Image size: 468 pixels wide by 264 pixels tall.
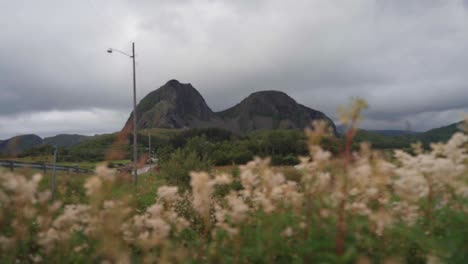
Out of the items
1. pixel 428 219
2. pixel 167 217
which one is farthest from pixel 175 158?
pixel 428 219

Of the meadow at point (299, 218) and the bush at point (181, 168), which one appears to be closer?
the meadow at point (299, 218)

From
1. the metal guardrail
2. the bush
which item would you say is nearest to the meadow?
the metal guardrail

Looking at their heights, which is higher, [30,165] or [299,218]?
[299,218]

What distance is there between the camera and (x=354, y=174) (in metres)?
2.63

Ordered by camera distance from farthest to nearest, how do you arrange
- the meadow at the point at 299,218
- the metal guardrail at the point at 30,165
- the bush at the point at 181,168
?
the bush at the point at 181,168 < the metal guardrail at the point at 30,165 < the meadow at the point at 299,218

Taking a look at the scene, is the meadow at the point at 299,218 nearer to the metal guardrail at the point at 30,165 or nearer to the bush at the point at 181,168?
the metal guardrail at the point at 30,165

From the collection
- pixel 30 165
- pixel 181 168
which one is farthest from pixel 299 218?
pixel 30 165

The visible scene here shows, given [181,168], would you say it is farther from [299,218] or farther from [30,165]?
[299,218]

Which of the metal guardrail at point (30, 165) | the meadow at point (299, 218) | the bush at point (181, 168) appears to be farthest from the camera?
the bush at point (181, 168)

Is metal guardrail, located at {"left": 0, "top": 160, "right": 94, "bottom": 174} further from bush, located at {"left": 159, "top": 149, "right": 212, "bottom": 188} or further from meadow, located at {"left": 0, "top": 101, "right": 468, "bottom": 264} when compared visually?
meadow, located at {"left": 0, "top": 101, "right": 468, "bottom": 264}

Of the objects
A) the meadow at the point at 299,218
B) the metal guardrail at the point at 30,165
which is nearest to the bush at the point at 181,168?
the metal guardrail at the point at 30,165

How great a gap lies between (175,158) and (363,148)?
13.6 m

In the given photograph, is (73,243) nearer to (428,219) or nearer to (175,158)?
(428,219)

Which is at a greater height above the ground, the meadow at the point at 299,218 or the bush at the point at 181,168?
the meadow at the point at 299,218
